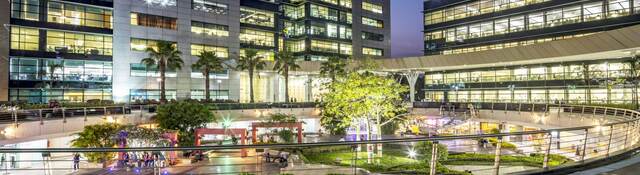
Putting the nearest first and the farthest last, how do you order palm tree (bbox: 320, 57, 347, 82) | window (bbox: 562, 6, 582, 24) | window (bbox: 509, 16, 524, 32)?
palm tree (bbox: 320, 57, 347, 82) < window (bbox: 562, 6, 582, 24) < window (bbox: 509, 16, 524, 32)

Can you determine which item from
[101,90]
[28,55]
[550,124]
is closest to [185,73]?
[101,90]

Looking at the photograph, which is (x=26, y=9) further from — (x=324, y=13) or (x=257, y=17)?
(x=324, y=13)

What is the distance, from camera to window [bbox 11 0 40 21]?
47.5 m

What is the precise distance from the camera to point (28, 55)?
159ft

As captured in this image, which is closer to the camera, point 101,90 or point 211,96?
point 101,90

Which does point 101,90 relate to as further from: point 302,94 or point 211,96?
point 302,94

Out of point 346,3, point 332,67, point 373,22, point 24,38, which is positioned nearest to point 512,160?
point 332,67

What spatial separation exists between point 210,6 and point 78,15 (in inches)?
685

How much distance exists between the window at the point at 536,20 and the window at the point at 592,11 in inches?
238

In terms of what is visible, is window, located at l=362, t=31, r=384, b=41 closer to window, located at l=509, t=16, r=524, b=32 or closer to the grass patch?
window, located at l=509, t=16, r=524, b=32

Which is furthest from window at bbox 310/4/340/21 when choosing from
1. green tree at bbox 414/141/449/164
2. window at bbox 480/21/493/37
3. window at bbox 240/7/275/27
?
green tree at bbox 414/141/449/164

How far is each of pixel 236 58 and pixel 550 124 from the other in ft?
144

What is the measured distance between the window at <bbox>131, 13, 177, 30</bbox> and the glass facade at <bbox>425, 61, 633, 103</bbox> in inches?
1826

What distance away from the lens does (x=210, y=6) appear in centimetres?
6319
